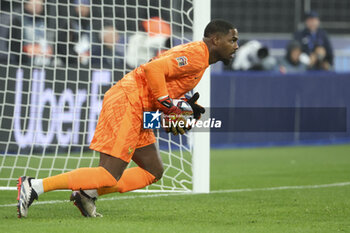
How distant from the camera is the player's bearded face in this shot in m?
6.94

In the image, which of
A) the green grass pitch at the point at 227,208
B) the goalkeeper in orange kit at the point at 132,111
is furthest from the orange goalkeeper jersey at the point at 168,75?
the green grass pitch at the point at 227,208

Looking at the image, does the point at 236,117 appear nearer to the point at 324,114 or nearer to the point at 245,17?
the point at 324,114

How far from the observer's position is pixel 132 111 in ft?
22.1

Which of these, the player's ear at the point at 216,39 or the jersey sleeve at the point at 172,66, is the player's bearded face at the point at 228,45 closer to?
the player's ear at the point at 216,39

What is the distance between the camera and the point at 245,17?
22.2 metres

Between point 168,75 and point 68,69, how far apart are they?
4.37 m

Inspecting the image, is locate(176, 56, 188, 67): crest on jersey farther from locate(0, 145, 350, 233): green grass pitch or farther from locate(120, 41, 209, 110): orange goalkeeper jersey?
locate(0, 145, 350, 233): green grass pitch

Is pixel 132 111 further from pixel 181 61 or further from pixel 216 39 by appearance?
pixel 216 39

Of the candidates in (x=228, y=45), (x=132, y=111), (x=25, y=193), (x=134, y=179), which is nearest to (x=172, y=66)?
Answer: (x=132, y=111)

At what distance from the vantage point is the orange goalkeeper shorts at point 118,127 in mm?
6613

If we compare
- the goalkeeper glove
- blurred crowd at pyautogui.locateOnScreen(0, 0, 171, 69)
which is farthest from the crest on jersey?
blurred crowd at pyautogui.locateOnScreen(0, 0, 171, 69)

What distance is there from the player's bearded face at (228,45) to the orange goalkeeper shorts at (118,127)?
810mm

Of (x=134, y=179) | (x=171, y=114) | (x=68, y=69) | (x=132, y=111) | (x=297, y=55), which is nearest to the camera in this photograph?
(x=171, y=114)

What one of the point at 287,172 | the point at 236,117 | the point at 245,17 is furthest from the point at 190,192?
the point at 245,17
